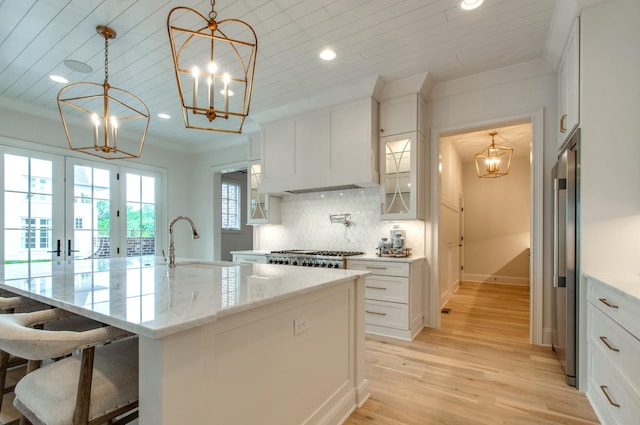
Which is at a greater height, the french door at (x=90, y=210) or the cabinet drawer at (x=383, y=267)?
the french door at (x=90, y=210)

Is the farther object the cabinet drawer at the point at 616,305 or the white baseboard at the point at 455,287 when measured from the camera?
the white baseboard at the point at 455,287

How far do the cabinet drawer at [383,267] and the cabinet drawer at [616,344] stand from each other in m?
1.54

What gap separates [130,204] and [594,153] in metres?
5.99

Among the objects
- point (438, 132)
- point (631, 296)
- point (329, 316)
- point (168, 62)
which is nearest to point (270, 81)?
point (168, 62)

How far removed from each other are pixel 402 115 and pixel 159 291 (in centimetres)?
313

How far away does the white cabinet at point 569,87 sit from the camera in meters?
2.34

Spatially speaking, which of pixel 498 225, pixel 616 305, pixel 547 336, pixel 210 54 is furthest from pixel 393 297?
pixel 498 225

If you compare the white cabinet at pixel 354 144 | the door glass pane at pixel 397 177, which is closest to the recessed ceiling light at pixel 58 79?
the white cabinet at pixel 354 144

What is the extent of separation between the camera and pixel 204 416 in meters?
1.12

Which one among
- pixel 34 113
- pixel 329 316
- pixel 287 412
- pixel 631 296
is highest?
pixel 34 113

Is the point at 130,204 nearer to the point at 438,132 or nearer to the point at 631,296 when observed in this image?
the point at 438,132

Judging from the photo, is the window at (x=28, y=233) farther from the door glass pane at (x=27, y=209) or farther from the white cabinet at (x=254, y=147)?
the white cabinet at (x=254, y=147)

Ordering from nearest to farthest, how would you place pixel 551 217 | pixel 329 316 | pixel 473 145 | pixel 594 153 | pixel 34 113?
1. pixel 329 316
2. pixel 594 153
3. pixel 551 217
4. pixel 34 113
5. pixel 473 145

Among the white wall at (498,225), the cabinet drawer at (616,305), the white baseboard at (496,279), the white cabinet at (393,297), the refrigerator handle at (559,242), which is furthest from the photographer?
the white wall at (498,225)
